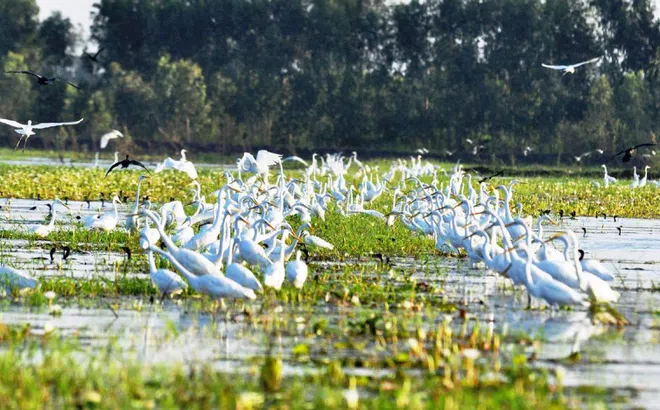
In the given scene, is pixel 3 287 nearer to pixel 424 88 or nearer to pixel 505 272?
pixel 505 272

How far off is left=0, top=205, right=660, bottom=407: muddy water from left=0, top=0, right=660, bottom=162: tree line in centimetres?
5205

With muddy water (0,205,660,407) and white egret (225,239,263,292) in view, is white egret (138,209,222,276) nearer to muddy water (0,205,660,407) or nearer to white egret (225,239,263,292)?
white egret (225,239,263,292)

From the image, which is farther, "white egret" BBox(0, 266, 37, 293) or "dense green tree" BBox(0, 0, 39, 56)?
"dense green tree" BBox(0, 0, 39, 56)

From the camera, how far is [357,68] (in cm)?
7550

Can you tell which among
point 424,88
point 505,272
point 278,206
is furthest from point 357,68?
point 505,272

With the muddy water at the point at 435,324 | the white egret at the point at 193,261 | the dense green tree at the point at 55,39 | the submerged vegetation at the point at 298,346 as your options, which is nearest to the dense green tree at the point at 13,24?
the dense green tree at the point at 55,39

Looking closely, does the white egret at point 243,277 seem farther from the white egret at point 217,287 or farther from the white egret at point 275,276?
the white egret at point 217,287

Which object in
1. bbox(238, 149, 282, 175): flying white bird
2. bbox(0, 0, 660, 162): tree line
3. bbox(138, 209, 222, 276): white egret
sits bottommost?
bbox(138, 209, 222, 276): white egret

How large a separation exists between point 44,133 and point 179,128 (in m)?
7.62

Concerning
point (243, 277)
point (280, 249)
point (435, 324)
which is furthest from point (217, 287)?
point (280, 249)

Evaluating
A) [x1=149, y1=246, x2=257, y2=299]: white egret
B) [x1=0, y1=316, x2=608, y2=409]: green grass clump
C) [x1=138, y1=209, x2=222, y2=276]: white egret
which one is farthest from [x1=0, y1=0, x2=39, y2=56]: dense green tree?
[x1=0, y1=316, x2=608, y2=409]: green grass clump

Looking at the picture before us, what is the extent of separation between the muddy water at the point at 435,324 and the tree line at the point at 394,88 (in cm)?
5205

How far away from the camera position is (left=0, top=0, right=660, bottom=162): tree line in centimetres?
6931

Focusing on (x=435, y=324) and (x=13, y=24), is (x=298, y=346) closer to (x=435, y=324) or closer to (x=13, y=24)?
(x=435, y=324)
